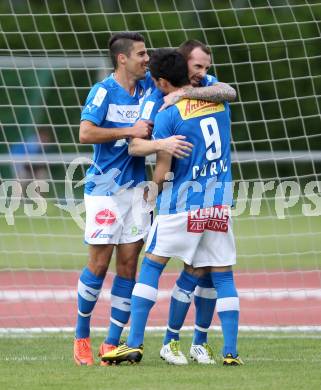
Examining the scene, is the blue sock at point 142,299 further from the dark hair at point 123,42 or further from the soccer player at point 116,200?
the dark hair at point 123,42

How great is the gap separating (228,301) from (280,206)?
5.40m

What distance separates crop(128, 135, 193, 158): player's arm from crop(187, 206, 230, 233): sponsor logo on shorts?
0.39 meters

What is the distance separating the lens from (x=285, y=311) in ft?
32.2

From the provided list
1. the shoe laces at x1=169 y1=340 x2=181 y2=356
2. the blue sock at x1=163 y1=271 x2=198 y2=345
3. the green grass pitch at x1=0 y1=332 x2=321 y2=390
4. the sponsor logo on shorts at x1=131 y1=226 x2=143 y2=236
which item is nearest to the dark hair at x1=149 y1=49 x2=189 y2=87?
the sponsor logo on shorts at x1=131 y1=226 x2=143 y2=236

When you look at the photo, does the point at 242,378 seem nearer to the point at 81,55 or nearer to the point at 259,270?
the point at 81,55

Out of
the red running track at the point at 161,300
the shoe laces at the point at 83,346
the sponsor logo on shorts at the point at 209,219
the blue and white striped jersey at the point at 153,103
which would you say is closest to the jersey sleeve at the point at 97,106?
the blue and white striped jersey at the point at 153,103

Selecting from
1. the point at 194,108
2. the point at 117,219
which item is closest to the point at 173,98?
the point at 194,108

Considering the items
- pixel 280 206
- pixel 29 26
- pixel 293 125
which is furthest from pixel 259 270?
pixel 29 26

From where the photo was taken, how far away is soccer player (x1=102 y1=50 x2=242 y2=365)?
6367 millimetres

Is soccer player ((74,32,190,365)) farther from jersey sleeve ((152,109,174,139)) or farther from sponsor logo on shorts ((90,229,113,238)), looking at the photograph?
jersey sleeve ((152,109,174,139))

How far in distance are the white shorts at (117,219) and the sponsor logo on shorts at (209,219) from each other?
2.05 ft

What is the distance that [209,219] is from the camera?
A: 6449mm

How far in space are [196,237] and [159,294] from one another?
4264 millimetres

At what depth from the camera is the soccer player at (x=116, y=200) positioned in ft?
22.5
